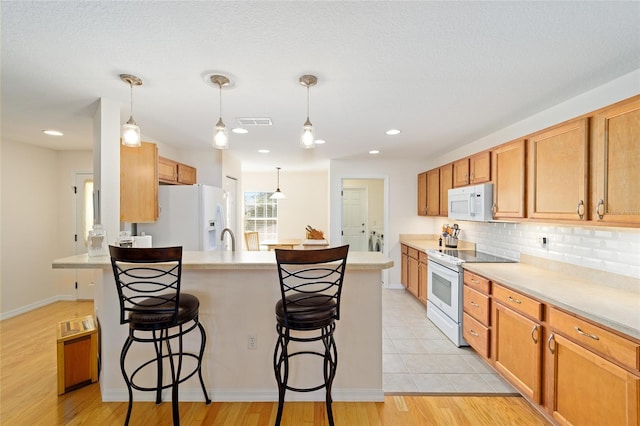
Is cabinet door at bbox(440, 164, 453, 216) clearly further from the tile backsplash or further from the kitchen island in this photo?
the kitchen island

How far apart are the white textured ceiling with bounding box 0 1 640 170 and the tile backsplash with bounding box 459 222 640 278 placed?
43.1 inches

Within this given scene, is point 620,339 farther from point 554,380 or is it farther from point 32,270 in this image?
point 32,270

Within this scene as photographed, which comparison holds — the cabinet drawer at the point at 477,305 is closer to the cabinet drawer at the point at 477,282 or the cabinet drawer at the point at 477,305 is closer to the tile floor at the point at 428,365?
the cabinet drawer at the point at 477,282

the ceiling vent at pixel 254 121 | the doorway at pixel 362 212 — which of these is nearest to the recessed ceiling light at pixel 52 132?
the ceiling vent at pixel 254 121

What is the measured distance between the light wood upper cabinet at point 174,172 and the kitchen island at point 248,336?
1.60m

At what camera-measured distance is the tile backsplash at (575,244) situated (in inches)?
77.6

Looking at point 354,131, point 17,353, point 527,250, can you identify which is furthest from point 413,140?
point 17,353

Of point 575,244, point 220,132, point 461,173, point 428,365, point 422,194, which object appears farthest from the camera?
point 422,194

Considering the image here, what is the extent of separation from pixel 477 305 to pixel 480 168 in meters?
1.52

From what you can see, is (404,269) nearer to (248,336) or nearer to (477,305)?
(477,305)

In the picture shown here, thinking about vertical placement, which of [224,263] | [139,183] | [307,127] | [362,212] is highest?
[307,127]

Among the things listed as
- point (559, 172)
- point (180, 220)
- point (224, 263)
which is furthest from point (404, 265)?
point (224, 263)

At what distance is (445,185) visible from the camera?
4156mm

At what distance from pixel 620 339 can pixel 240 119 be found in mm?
3144
